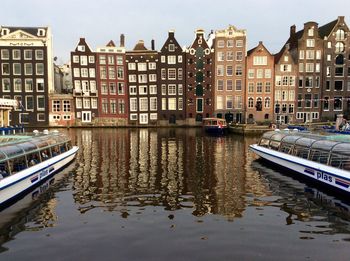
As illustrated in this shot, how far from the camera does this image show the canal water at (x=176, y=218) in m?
10.7

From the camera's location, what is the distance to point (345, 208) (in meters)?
15.0

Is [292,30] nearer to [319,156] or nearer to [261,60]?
[261,60]

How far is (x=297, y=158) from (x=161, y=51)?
65.4 m

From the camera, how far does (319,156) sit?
1933 centimetres

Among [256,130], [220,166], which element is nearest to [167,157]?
[220,166]

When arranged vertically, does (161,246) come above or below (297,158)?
below

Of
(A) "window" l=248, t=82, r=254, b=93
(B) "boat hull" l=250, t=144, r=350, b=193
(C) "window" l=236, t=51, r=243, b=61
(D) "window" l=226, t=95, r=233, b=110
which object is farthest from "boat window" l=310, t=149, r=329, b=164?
(C) "window" l=236, t=51, r=243, b=61

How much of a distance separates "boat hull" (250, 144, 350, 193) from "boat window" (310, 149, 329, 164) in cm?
36

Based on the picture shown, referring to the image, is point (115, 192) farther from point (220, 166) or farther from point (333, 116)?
point (333, 116)

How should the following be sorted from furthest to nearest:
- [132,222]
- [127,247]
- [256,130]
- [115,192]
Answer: [256,130] → [115,192] → [132,222] → [127,247]

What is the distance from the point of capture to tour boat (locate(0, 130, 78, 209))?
15336mm

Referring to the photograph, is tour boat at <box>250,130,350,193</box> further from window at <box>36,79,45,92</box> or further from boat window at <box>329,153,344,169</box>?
window at <box>36,79,45,92</box>

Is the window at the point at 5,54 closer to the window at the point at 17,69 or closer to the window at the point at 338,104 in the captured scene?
the window at the point at 17,69

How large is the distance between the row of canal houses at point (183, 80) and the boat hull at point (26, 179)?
59.5 metres
